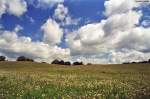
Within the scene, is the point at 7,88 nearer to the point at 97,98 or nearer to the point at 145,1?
the point at 97,98

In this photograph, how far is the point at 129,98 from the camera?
917 inches

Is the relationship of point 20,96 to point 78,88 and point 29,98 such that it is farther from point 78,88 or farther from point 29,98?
point 78,88

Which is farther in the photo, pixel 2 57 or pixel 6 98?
pixel 2 57

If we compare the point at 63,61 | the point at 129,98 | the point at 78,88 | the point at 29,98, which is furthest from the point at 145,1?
the point at 63,61

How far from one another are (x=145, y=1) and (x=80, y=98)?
8.82 meters

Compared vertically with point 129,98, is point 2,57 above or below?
above

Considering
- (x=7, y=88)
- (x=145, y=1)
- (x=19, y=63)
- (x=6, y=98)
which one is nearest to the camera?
(x=145, y=1)

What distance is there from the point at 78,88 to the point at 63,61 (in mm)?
80373

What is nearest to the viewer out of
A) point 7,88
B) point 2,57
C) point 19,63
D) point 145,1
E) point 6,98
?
point 145,1

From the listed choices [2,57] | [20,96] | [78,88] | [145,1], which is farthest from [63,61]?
[145,1]

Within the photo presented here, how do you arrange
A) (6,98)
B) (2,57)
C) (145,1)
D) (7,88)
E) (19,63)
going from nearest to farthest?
(145,1) < (6,98) < (7,88) < (19,63) < (2,57)

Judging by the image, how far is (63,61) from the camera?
111750 millimetres

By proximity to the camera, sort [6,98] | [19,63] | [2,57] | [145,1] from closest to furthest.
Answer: [145,1], [6,98], [19,63], [2,57]

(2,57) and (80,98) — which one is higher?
(2,57)
